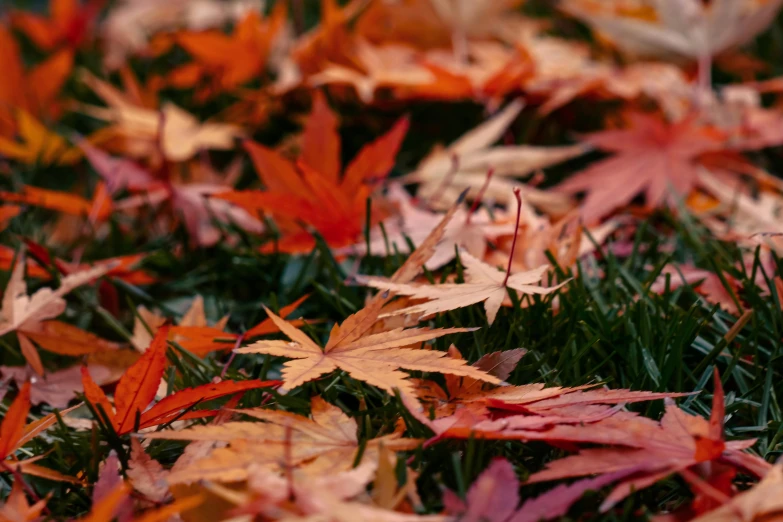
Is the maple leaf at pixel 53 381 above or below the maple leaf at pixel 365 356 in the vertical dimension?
below

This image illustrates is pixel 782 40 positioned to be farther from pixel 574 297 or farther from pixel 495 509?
pixel 495 509

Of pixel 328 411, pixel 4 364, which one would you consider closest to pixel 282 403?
pixel 328 411

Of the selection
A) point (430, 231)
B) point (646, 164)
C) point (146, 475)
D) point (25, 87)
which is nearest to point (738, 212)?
point (646, 164)

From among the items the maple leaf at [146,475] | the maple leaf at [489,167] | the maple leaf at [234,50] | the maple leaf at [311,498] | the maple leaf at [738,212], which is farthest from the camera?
the maple leaf at [234,50]

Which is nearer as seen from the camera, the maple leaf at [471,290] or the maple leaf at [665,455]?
the maple leaf at [665,455]

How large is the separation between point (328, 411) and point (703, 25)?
0.96m

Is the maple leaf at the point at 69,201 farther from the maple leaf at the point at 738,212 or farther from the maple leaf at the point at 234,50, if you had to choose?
the maple leaf at the point at 738,212

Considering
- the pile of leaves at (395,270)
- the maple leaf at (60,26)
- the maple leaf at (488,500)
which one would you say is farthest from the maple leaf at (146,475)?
the maple leaf at (60,26)

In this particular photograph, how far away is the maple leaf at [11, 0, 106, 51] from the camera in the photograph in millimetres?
1506

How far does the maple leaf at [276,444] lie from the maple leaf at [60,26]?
4.41ft

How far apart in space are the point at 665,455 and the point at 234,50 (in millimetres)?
1036

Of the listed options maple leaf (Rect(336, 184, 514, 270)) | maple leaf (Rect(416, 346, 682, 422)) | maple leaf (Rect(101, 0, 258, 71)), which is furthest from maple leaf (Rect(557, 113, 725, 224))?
maple leaf (Rect(101, 0, 258, 71))

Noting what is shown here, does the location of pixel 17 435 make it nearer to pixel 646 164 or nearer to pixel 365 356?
pixel 365 356

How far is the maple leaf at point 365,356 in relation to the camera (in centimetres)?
48
